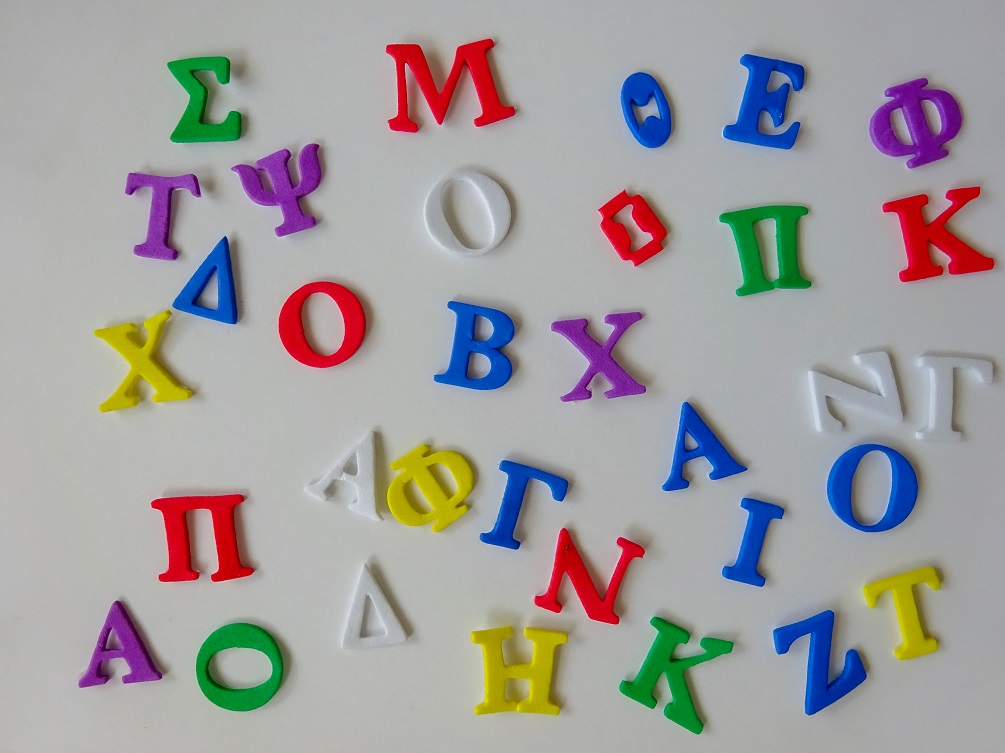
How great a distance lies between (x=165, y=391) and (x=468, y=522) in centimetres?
45

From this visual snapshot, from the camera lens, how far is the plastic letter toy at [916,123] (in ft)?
3.45

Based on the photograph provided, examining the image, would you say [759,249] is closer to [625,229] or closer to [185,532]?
[625,229]

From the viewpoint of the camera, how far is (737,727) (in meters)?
1.09

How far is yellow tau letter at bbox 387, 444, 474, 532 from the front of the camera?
1038 millimetres

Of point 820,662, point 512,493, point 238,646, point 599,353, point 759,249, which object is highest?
point 759,249

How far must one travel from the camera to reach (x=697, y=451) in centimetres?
105

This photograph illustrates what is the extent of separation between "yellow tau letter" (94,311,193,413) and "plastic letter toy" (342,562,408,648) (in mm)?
355

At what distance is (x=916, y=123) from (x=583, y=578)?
78 centimetres

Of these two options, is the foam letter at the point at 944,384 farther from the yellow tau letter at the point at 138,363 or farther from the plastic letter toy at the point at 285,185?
the yellow tau letter at the point at 138,363

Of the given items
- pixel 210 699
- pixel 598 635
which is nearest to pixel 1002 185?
pixel 598 635

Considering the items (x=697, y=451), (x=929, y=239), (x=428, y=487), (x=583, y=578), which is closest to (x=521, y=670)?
(x=583, y=578)

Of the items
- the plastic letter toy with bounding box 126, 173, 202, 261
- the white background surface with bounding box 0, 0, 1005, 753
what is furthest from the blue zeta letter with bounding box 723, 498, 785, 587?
the plastic letter toy with bounding box 126, 173, 202, 261

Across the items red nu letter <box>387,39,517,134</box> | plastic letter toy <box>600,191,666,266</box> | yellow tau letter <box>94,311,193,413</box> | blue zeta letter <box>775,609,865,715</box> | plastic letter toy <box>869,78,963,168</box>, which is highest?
red nu letter <box>387,39,517,134</box>

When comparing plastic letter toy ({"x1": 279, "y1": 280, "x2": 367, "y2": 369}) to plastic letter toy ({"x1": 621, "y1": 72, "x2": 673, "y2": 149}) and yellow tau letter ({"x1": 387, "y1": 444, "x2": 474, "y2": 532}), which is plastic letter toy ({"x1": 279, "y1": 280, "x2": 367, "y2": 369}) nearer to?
yellow tau letter ({"x1": 387, "y1": 444, "x2": 474, "y2": 532})
